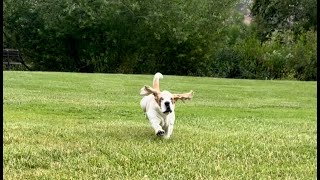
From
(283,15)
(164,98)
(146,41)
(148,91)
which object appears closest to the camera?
(164,98)

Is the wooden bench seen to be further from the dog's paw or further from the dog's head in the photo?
the dog's paw

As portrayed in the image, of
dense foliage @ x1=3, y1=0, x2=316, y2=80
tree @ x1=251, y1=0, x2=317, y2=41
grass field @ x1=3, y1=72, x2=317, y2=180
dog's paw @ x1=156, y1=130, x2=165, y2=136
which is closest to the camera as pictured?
grass field @ x1=3, y1=72, x2=317, y2=180

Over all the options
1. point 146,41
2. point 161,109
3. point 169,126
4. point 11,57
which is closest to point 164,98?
point 161,109

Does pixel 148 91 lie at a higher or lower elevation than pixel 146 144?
higher

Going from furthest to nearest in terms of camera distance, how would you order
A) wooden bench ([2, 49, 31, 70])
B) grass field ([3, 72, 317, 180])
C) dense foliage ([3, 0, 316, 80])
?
dense foliage ([3, 0, 316, 80]) < wooden bench ([2, 49, 31, 70]) < grass field ([3, 72, 317, 180])

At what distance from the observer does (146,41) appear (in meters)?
25.7

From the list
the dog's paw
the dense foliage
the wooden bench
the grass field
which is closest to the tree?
the dense foliage

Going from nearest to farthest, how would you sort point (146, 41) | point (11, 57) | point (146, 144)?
point (146, 144) → point (11, 57) → point (146, 41)

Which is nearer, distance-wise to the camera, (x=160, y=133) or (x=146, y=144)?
(x=146, y=144)

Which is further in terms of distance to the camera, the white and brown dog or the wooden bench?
the wooden bench

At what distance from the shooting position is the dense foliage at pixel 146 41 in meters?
24.9

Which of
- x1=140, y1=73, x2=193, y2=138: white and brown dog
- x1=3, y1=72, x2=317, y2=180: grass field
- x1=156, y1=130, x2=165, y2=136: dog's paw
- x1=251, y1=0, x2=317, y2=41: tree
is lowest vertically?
x1=3, y1=72, x2=317, y2=180: grass field

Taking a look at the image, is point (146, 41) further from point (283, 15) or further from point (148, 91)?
point (148, 91)

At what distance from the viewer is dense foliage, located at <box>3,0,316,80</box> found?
24.9 m
